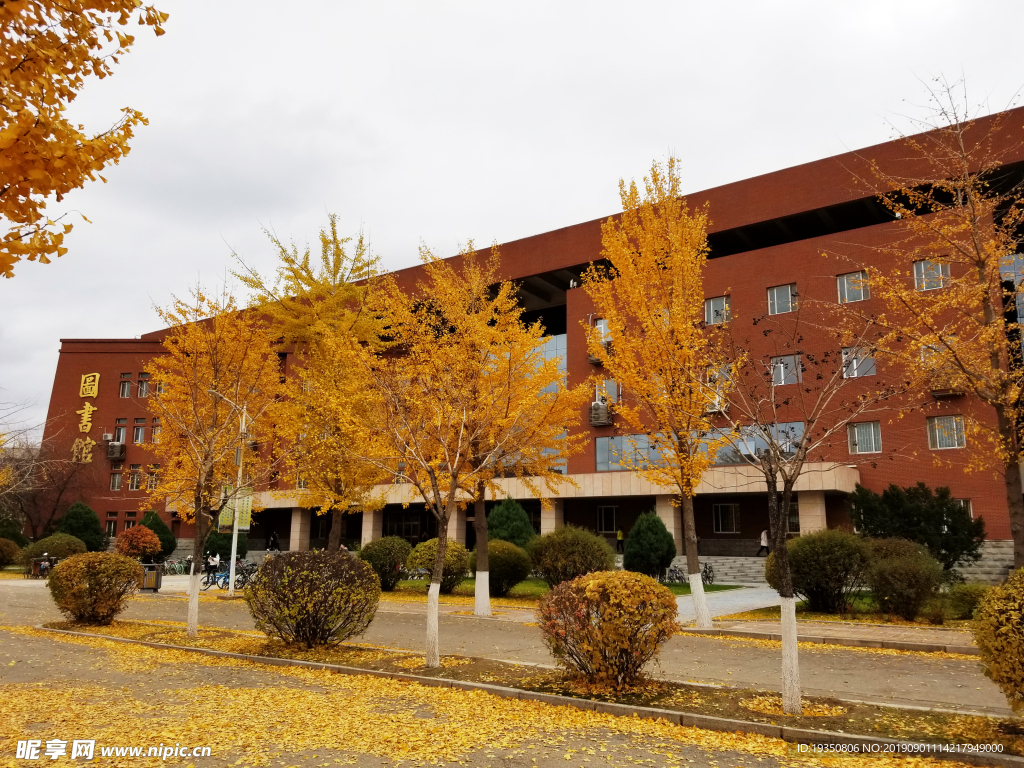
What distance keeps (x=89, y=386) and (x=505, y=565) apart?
44.9 meters

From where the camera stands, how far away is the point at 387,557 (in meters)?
A: 25.1

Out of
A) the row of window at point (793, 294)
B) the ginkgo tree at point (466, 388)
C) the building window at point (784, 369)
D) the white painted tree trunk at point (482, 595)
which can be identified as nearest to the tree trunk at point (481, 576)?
the white painted tree trunk at point (482, 595)

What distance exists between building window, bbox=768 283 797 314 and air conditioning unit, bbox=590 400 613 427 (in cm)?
891

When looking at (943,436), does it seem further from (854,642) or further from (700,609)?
(854,642)

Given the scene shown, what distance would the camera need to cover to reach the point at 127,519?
1981 inches

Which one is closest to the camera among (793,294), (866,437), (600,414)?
(866,437)

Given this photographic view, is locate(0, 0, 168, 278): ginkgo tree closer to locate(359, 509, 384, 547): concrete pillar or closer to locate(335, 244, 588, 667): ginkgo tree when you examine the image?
locate(335, 244, 588, 667): ginkgo tree

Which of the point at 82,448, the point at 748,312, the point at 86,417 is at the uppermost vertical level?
the point at 748,312

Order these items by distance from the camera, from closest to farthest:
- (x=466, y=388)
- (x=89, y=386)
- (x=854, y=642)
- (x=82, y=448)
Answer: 1. (x=854, y=642)
2. (x=466, y=388)
3. (x=82, y=448)
4. (x=89, y=386)

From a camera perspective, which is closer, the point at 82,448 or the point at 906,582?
the point at 906,582

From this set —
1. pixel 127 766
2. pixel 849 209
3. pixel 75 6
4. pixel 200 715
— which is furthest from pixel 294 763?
pixel 849 209

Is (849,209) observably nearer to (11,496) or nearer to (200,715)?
(200,715)

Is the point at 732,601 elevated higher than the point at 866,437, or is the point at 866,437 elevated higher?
the point at 866,437

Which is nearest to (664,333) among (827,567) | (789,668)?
(827,567)
